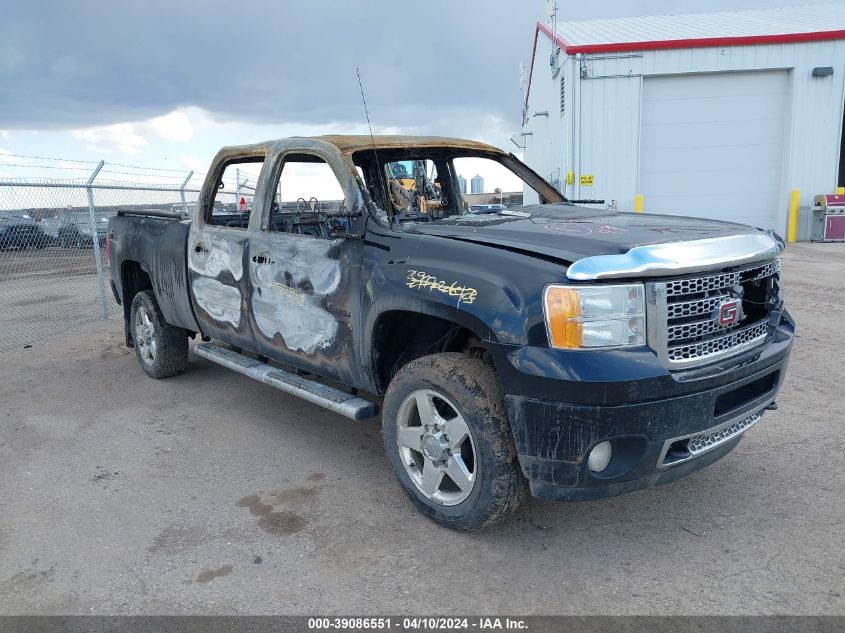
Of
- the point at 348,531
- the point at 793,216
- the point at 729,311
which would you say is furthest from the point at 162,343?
the point at 793,216

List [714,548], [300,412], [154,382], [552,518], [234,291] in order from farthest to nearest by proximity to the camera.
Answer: [154,382] → [300,412] → [234,291] → [552,518] → [714,548]

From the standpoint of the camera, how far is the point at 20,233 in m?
9.33

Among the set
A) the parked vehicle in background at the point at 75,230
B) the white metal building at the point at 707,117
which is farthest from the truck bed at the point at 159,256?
the white metal building at the point at 707,117

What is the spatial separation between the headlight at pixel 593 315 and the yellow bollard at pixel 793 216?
58.8 ft

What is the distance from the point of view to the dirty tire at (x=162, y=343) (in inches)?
227

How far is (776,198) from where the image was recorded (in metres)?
18.4

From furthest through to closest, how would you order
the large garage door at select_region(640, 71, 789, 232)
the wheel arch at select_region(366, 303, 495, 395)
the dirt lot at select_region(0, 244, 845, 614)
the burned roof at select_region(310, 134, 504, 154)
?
the large garage door at select_region(640, 71, 789, 232)
the burned roof at select_region(310, 134, 504, 154)
the wheel arch at select_region(366, 303, 495, 395)
the dirt lot at select_region(0, 244, 845, 614)

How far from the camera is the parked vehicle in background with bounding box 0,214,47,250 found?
885 centimetres

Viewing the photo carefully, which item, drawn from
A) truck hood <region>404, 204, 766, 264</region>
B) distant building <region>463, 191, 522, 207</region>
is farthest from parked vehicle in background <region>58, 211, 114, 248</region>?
truck hood <region>404, 204, 766, 264</region>

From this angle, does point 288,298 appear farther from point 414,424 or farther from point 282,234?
point 414,424

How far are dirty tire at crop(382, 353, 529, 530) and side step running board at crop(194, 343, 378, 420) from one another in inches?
19.9

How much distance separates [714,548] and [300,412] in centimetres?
307

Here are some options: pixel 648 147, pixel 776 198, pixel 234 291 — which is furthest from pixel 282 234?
pixel 776 198

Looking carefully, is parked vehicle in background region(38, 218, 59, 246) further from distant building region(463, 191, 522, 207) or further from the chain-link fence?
distant building region(463, 191, 522, 207)
